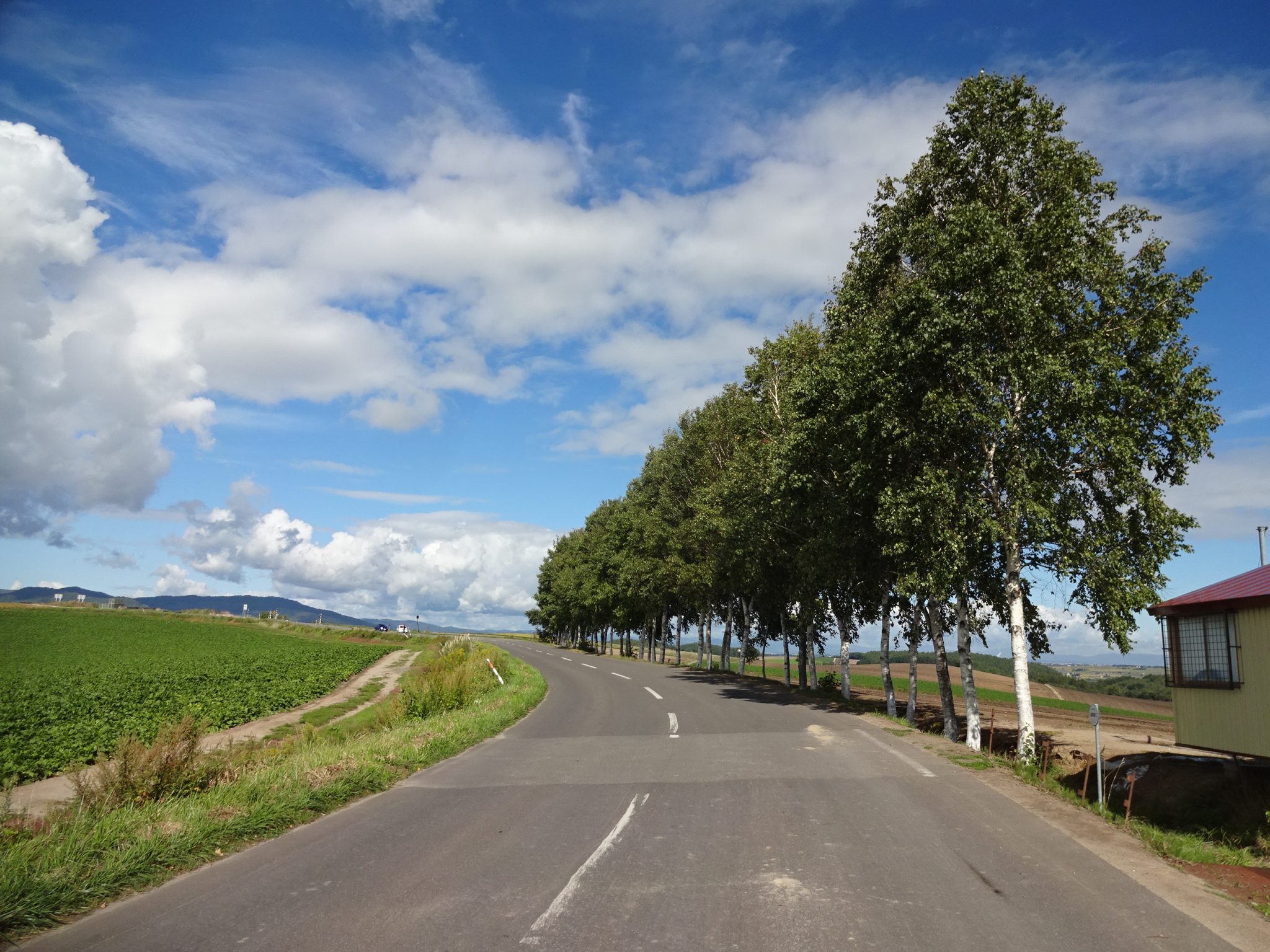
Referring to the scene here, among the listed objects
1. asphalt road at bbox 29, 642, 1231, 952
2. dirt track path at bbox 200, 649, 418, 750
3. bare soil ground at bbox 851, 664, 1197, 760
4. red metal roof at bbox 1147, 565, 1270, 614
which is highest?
red metal roof at bbox 1147, 565, 1270, 614

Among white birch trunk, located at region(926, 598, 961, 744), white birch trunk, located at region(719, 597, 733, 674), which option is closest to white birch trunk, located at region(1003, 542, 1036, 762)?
white birch trunk, located at region(926, 598, 961, 744)

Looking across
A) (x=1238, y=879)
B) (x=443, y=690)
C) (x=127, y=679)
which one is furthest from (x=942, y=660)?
(x=127, y=679)

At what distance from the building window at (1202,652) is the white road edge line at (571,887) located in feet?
49.3

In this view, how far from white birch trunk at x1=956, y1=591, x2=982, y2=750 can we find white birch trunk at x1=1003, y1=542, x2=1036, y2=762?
181 centimetres

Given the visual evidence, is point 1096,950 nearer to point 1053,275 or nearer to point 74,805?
point 74,805

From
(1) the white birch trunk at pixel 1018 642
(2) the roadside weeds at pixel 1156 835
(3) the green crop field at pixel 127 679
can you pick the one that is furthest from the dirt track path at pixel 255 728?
(1) the white birch trunk at pixel 1018 642

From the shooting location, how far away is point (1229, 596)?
16.4 meters

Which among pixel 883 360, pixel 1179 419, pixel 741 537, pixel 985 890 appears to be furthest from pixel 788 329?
pixel 985 890

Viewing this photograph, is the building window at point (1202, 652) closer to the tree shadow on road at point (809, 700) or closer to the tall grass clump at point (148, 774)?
the tree shadow on road at point (809, 700)

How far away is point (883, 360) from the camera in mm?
19125

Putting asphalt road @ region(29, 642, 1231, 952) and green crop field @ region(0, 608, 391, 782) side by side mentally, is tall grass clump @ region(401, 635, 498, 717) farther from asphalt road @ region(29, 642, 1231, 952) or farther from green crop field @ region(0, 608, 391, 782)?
asphalt road @ region(29, 642, 1231, 952)

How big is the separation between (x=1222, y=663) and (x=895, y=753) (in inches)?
343

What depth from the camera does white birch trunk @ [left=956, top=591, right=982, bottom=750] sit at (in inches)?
744

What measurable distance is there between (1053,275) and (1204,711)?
10869mm
